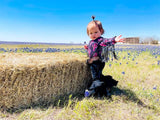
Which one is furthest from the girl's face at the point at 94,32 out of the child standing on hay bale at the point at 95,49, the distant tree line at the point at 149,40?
the distant tree line at the point at 149,40

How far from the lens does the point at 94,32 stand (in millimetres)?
2705

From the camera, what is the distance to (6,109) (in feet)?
7.47

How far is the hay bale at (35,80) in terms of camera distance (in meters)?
2.14

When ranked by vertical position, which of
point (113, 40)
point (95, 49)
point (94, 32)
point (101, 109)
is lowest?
point (101, 109)

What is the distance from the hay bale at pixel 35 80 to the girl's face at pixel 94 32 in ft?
1.85

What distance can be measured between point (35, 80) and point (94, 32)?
4.91 feet

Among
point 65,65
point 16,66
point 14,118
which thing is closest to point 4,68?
point 16,66

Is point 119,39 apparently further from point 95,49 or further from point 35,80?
point 35,80

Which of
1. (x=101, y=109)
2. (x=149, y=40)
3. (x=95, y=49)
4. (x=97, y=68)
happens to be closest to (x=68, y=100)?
(x=101, y=109)

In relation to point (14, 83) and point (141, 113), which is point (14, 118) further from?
point (141, 113)

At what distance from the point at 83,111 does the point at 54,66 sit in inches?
37.2

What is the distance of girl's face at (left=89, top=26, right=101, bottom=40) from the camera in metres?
2.65

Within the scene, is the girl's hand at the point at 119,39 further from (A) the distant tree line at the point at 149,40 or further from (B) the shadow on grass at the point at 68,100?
(A) the distant tree line at the point at 149,40

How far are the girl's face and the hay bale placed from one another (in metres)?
0.56
